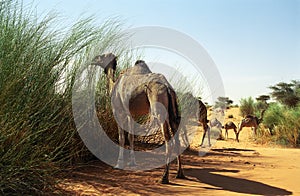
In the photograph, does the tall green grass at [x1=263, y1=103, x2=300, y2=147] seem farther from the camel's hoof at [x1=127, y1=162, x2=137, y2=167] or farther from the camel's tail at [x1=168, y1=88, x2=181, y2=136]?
the camel's tail at [x1=168, y1=88, x2=181, y2=136]

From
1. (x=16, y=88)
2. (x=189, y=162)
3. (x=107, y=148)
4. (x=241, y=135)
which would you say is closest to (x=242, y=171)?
(x=189, y=162)

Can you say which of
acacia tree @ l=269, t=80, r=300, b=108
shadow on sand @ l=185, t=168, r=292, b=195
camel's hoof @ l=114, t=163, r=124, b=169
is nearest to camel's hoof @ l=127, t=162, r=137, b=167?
camel's hoof @ l=114, t=163, r=124, b=169

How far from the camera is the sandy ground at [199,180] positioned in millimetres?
5223

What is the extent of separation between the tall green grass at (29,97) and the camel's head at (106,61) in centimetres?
140

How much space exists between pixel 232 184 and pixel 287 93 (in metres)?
Answer: 24.3

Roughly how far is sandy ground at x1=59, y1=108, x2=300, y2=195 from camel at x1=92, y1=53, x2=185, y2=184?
381mm

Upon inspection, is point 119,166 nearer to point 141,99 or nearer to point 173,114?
point 141,99

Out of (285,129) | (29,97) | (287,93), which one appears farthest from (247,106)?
(29,97)

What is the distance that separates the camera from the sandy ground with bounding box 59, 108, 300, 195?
522cm

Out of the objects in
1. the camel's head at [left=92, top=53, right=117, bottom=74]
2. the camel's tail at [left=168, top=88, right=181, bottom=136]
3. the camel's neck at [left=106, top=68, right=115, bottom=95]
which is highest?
the camel's head at [left=92, top=53, right=117, bottom=74]

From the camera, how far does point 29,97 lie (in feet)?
13.9

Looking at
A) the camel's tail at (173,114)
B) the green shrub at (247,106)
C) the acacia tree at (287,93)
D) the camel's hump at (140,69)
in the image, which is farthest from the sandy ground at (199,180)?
the green shrub at (247,106)

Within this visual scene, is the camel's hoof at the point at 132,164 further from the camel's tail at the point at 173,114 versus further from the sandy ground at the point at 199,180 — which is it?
the camel's tail at the point at 173,114

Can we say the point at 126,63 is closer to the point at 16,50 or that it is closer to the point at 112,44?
the point at 112,44
